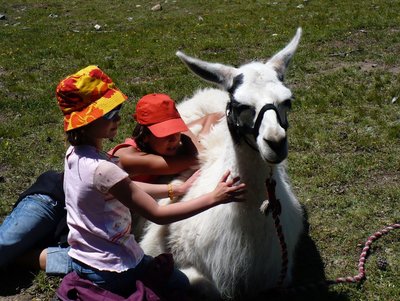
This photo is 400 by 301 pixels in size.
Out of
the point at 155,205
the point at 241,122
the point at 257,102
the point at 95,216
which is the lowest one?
the point at 95,216

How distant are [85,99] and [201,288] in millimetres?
1577

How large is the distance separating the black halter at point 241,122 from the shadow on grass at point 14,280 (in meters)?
2.04

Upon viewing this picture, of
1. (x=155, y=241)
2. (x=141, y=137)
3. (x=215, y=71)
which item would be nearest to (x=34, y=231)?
(x=155, y=241)

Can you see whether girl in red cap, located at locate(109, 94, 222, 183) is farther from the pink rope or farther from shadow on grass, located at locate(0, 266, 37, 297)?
the pink rope

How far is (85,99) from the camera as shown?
3.51 metres

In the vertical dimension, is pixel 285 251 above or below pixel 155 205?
below

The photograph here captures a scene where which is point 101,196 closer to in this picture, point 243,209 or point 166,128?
point 243,209

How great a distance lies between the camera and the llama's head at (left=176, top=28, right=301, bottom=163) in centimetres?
327

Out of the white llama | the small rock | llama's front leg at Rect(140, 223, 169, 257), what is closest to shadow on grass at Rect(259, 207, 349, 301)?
the white llama

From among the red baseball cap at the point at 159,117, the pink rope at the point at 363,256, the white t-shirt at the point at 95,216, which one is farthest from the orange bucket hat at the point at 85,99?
the pink rope at the point at 363,256

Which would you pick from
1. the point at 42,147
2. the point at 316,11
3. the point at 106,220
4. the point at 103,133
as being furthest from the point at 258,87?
the point at 316,11

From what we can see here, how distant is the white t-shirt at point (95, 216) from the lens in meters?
3.52

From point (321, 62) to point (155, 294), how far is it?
296 inches

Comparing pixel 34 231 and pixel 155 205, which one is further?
pixel 34 231
